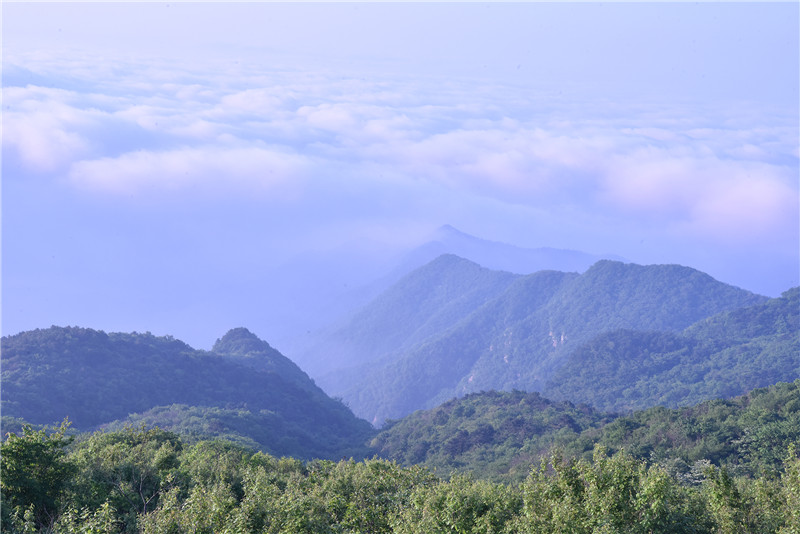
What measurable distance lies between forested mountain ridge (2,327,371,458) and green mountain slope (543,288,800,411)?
58.3 metres

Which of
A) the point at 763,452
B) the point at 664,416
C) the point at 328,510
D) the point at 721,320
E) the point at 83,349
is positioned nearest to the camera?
the point at 328,510

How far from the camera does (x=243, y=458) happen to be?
43.4m

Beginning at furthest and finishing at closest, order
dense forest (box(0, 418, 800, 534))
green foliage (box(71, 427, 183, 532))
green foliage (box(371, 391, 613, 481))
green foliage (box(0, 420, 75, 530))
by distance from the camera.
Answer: green foliage (box(371, 391, 613, 481))
green foliage (box(71, 427, 183, 532))
green foliage (box(0, 420, 75, 530))
dense forest (box(0, 418, 800, 534))

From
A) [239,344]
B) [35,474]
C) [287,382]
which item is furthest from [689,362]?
[35,474]

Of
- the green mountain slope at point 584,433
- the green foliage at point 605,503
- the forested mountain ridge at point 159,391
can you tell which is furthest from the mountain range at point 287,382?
the green foliage at point 605,503

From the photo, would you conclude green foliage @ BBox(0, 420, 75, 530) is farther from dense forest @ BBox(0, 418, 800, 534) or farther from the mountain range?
the mountain range

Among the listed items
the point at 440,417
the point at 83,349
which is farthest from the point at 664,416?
the point at 83,349

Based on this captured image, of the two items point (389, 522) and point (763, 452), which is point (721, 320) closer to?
point (763, 452)

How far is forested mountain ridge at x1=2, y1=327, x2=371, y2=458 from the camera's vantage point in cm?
9344

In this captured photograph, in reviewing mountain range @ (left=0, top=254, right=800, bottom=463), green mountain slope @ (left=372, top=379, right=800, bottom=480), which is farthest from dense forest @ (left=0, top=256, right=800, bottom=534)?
mountain range @ (left=0, top=254, right=800, bottom=463)

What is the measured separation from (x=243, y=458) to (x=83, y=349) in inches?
3118

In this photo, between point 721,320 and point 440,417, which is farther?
point 721,320

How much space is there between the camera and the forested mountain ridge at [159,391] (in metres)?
93.4

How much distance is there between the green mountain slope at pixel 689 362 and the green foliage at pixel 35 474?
119 m
